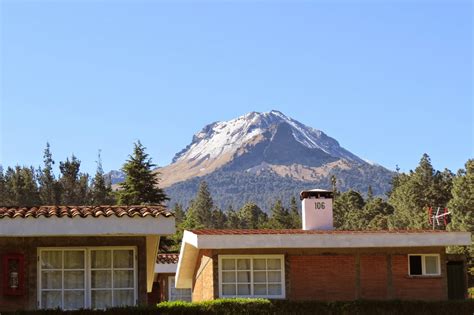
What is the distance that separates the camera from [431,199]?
329 feet

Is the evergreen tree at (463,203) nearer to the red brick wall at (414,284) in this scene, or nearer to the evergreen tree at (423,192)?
the evergreen tree at (423,192)

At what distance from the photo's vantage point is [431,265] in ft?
92.1

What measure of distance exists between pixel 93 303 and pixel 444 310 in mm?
10420

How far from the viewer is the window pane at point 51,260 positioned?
70.1 feet

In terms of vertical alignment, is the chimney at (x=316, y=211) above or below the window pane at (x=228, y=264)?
above

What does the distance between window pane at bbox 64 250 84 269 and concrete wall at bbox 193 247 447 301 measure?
20.0 feet

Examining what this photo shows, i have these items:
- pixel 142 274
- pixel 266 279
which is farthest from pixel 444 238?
pixel 142 274

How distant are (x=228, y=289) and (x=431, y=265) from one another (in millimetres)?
6257

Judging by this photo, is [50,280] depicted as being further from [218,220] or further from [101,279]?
[218,220]

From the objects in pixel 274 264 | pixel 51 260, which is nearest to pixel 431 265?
pixel 274 264

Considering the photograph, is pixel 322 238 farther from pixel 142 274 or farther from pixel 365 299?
pixel 142 274

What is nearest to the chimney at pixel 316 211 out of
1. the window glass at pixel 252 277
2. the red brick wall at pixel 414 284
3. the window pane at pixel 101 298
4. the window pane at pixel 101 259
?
the red brick wall at pixel 414 284

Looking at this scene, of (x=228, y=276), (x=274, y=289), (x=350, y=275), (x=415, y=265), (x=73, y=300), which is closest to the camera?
(x=73, y=300)

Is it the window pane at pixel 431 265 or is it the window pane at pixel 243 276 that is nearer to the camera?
the window pane at pixel 243 276
